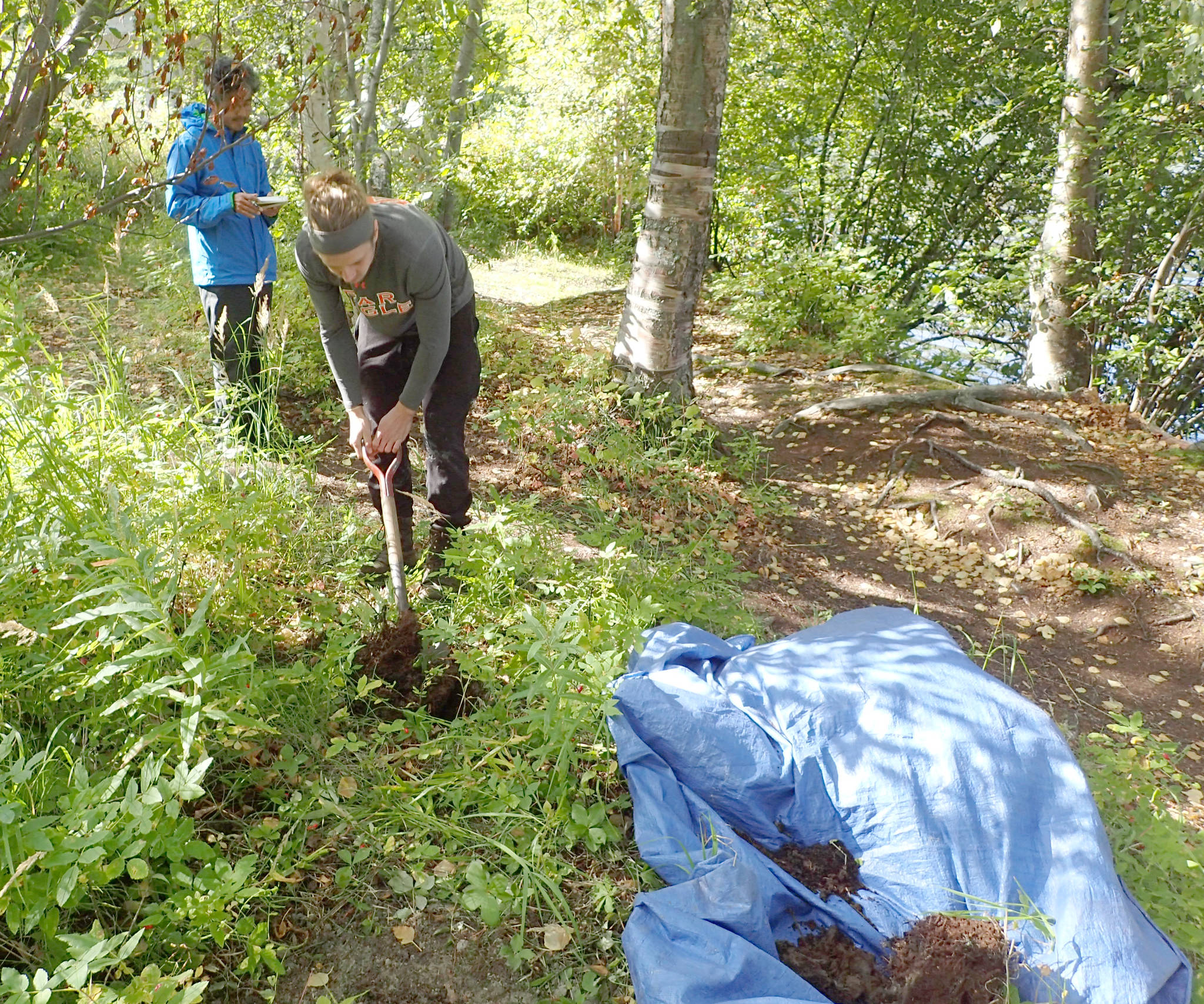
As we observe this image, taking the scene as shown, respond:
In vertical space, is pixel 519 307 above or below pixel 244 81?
below

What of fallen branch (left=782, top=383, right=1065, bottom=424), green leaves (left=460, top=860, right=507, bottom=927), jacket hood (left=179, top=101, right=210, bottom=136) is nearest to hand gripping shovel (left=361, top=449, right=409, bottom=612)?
green leaves (left=460, top=860, right=507, bottom=927)

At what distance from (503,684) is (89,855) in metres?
1.38

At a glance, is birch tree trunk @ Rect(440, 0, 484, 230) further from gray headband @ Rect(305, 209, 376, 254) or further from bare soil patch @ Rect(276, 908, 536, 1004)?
bare soil patch @ Rect(276, 908, 536, 1004)

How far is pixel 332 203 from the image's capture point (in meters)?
2.56

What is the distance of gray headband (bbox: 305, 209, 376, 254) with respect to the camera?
8.49 feet

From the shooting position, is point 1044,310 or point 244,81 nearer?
point 244,81

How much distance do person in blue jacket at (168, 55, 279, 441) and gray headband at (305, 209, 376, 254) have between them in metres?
→ 0.90

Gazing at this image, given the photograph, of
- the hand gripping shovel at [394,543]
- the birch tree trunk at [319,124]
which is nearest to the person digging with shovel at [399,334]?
the hand gripping shovel at [394,543]

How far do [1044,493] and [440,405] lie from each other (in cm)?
387

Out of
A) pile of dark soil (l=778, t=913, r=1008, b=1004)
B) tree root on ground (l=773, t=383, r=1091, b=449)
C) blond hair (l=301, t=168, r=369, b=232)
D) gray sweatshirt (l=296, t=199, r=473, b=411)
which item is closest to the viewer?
pile of dark soil (l=778, t=913, r=1008, b=1004)

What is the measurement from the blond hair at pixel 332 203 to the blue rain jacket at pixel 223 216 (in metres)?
1.08

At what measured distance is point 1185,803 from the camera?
312 cm

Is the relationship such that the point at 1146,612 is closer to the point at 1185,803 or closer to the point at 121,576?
the point at 1185,803

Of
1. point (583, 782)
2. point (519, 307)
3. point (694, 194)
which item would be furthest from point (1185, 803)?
point (519, 307)
